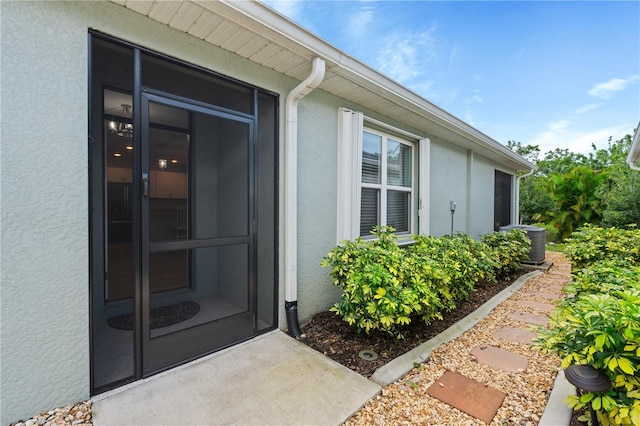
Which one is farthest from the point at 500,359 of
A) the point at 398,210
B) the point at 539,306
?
the point at 398,210

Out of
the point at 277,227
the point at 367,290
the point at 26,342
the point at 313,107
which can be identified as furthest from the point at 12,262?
the point at 313,107

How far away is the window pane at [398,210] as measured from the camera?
4.95 m

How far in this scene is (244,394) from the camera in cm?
216

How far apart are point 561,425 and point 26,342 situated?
354cm

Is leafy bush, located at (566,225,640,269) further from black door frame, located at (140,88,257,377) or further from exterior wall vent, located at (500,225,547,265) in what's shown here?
black door frame, located at (140,88,257,377)

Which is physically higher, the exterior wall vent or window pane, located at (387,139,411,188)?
window pane, located at (387,139,411,188)

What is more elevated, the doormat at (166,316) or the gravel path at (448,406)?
the doormat at (166,316)

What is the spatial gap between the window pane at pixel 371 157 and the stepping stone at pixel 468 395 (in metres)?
2.81

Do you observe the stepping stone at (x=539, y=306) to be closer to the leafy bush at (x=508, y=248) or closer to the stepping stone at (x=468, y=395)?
the leafy bush at (x=508, y=248)

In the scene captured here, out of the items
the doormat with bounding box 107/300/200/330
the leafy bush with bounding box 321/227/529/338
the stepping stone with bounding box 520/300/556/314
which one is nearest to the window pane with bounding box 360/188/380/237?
the leafy bush with bounding box 321/227/529/338

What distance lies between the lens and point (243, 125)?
2.93 m

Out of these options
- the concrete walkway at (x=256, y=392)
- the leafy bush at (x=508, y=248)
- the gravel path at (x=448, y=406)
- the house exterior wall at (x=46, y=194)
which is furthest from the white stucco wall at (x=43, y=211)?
the leafy bush at (x=508, y=248)

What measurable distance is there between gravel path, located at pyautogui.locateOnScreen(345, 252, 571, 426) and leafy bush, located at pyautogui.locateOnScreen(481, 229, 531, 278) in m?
2.62

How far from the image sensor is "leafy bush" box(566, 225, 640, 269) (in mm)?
4344
